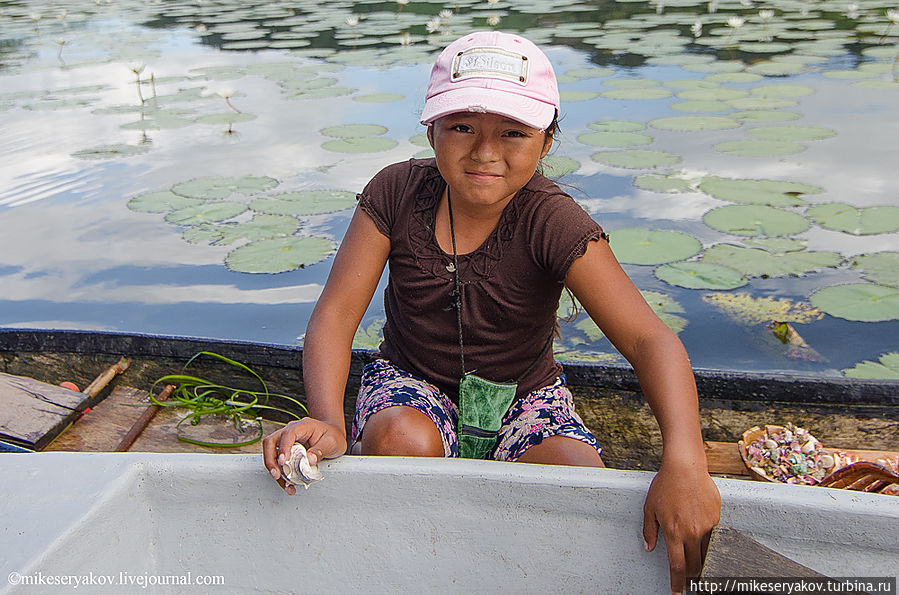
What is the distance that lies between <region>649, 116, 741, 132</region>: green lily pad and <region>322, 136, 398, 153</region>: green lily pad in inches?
52.4

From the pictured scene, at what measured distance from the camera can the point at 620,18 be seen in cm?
689

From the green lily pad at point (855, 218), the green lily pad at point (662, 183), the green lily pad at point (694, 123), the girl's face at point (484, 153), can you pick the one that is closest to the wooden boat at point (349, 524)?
the girl's face at point (484, 153)

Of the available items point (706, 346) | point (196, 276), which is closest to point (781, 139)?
point (706, 346)

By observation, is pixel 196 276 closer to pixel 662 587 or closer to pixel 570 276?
pixel 570 276

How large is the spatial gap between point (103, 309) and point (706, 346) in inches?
73.4

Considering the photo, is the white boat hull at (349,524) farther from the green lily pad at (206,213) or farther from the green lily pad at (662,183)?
the green lily pad at (662,183)

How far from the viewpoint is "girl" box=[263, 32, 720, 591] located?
3.56 feet

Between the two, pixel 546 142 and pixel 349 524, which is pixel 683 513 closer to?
pixel 349 524

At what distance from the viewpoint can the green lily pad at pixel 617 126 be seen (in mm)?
3730

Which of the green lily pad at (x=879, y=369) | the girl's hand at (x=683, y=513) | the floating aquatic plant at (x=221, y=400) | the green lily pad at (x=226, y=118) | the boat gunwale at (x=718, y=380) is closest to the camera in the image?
the girl's hand at (x=683, y=513)

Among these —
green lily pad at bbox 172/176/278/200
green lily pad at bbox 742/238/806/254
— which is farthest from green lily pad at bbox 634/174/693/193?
green lily pad at bbox 172/176/278/200

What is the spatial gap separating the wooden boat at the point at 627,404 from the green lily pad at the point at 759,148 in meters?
2.09

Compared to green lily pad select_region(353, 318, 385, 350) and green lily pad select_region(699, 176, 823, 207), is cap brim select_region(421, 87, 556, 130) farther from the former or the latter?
green lily pad select_region(699, 176, 823, 207)

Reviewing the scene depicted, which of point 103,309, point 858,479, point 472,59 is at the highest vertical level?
point 472,59
